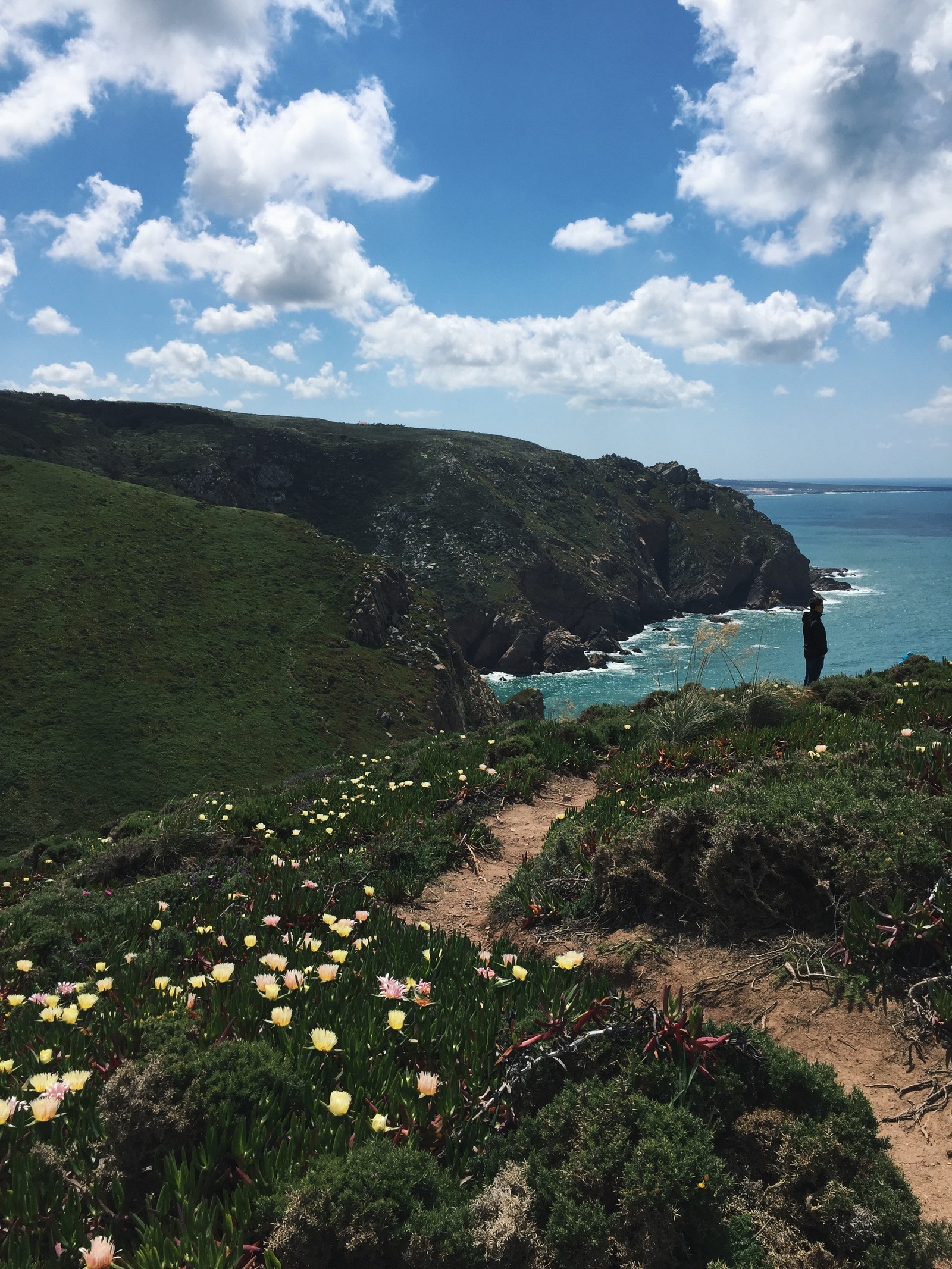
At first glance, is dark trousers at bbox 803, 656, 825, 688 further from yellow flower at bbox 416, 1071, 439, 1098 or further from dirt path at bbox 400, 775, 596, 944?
yellow flower at bbox 416, 1071, 439, 1098

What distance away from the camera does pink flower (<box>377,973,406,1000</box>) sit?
2.98 m

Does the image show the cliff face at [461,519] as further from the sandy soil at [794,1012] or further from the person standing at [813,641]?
the sandy soil at [794,1012]

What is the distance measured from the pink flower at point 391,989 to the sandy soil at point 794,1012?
138 centimetres

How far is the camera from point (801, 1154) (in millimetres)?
2223

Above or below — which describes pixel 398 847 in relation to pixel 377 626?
above

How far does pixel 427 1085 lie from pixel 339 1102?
1.15 feet

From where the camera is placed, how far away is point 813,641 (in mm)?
14594

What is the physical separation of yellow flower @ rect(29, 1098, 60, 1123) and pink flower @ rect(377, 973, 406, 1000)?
3.93 feet

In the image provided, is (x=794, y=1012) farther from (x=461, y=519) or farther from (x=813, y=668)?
(x=461, y=519)

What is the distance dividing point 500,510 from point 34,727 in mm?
120172

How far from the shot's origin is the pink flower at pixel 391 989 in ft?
9.79

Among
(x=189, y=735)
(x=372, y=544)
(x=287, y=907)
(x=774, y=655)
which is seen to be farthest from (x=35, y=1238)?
(x=372, y=544)

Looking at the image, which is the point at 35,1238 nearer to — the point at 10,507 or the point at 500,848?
the point at 500,848

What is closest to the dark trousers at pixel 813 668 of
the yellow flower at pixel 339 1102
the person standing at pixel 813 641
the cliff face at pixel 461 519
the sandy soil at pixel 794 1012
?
the person standing at pixel 813 641
